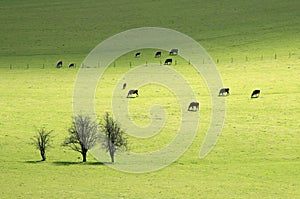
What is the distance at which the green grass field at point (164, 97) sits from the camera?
38.1m

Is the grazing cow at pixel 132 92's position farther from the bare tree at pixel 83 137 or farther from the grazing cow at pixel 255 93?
the bare tree at pixel 83 137

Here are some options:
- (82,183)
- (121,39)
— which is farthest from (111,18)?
(82,183)

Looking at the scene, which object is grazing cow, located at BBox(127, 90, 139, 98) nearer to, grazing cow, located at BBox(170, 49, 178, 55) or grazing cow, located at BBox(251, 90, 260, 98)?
grazing cow, located at BBox(251, 90, 260, 98)

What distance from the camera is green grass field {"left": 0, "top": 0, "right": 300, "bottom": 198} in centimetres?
3812

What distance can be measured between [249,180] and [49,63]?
4636 cm

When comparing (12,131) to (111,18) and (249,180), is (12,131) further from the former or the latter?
(111,18)

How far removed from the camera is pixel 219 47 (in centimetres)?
8444

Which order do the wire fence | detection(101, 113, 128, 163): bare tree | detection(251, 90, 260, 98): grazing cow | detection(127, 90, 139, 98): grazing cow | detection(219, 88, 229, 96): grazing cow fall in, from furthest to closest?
1. the wire fence
2. detection(219, 88, 229, 96): grazing cow
3. detection(127, 90, 139, 98): grazing cow
4. detection(251, 90, 260, 98): grazing cow
5. detection(101, 113, 128, 163): bare tree

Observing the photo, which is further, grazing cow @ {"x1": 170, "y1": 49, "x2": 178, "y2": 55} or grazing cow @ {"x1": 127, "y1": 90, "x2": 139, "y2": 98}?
grazing cow @ {"x1": 170, "y1": 49, "x2": 178, "y2": 55}

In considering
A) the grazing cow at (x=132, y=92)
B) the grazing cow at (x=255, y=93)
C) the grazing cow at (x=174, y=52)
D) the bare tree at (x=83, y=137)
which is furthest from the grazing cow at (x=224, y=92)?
the grazing cow at (x=174, y=52)

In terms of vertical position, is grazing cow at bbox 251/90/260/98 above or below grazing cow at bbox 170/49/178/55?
below

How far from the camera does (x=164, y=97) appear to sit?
6106 centimetres

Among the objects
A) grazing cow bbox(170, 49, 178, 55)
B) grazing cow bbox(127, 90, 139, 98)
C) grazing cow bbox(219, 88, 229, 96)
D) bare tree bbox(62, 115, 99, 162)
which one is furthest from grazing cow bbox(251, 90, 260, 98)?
grazing cow bbox(170, 49, 178, 55)

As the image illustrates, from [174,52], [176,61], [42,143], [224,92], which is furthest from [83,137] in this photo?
[174,52]
